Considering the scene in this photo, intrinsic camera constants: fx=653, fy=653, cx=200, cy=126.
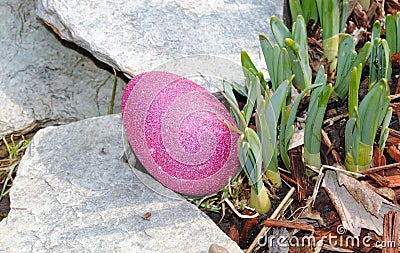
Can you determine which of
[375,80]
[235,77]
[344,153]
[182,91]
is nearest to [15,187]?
[182,91]

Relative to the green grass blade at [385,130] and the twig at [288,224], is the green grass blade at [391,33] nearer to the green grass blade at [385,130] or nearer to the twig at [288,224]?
the green grass blade at [385,130]

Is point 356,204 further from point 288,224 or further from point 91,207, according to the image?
point 91,207

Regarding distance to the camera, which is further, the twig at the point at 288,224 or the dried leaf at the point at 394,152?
the dried leaf at the point at 394,152

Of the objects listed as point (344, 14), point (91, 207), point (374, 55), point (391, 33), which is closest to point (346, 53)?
point (374, 55)

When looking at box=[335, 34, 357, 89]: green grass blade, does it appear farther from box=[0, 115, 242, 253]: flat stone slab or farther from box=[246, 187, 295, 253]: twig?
box=[0, 115, 242, 253]: flat stone slab

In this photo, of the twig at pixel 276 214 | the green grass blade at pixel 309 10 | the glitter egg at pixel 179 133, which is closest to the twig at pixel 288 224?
the twig at pixel 276 214

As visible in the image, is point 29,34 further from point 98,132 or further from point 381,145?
point 381,145
